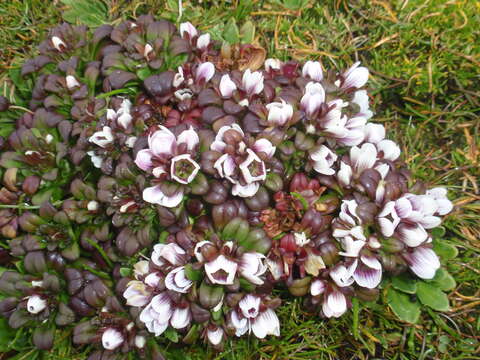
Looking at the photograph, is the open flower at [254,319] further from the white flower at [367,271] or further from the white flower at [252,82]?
the white flower at [252,82]

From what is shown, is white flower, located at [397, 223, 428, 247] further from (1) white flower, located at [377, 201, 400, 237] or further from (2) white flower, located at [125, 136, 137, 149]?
(2) white flower, located at [125, 136, 137, 149]

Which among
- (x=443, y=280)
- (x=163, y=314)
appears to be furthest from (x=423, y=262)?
(x=163, y=314)

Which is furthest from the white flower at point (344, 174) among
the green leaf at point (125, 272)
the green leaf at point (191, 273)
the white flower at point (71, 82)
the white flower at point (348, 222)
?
the white flower at point (71, 82)

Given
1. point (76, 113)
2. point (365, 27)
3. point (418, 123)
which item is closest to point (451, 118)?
point (418, 123)

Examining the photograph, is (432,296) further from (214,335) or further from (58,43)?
(58,43)

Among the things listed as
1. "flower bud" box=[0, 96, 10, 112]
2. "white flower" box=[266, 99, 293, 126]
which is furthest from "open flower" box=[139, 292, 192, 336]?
"flower bud" box=[0, 96, 10, 112]
